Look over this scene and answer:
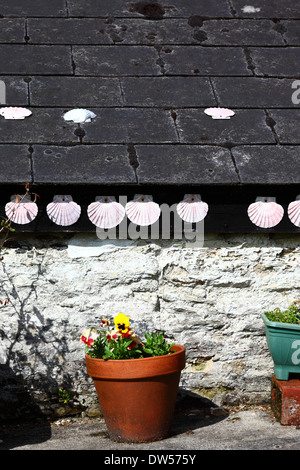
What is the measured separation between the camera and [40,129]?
15.4 feet

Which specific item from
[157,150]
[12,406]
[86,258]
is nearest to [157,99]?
[157,150]

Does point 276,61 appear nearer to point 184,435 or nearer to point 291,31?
point 291,31

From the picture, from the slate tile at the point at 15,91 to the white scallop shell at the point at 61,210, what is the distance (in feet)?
2.83

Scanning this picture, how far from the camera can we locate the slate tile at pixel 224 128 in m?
4.70

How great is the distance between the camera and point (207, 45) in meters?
5.51

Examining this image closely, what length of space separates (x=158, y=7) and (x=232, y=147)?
1.84 meters

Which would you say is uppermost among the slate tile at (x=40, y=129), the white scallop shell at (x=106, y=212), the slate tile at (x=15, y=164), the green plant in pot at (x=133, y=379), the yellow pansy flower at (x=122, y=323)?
the slate tile at (x=40, y=129)

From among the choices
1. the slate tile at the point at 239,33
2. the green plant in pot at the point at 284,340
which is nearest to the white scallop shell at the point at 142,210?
the green plant in pot at the point at 284,340

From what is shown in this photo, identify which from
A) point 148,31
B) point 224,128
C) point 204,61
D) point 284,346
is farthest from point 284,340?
point 148,31

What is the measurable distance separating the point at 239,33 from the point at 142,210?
201cm

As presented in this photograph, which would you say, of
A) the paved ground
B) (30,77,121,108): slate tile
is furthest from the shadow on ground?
(30,77,121,108): slate tile

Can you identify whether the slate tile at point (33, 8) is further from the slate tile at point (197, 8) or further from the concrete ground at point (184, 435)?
the concrete ground at point (184, 435)
